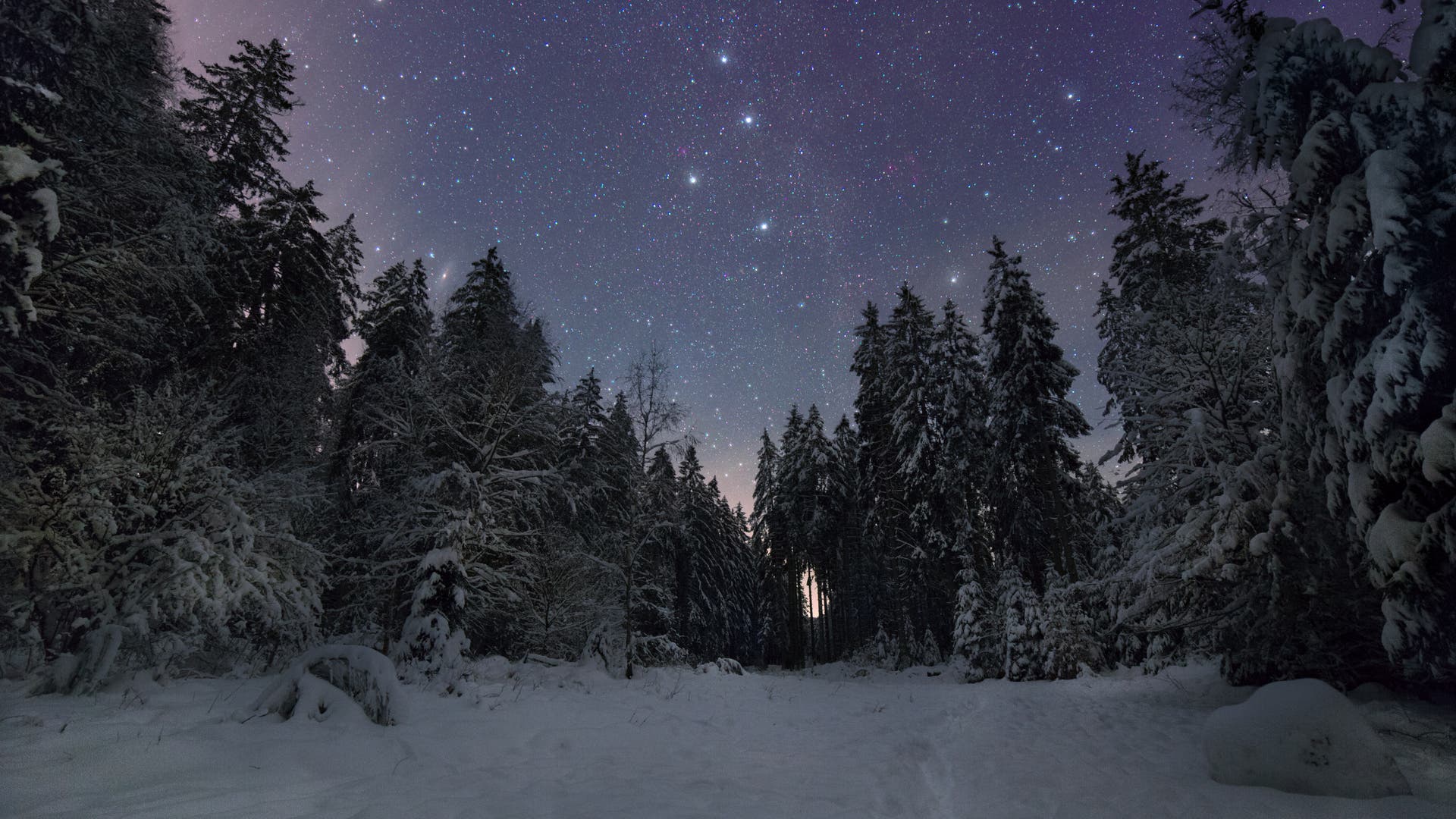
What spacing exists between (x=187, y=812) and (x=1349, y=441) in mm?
9982

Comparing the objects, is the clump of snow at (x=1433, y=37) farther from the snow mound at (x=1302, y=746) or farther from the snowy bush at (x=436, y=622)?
the snowy bush at (x=436, y=622)

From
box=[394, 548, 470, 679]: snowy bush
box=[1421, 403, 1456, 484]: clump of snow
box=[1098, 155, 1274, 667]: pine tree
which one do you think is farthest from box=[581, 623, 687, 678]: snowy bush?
box=[1421, 403, 1456, 484]: clump of snow

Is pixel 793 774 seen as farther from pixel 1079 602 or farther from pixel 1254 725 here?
pixel 1079 602

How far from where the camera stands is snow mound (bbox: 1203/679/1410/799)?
466 cm

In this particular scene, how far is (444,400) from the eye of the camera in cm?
1334

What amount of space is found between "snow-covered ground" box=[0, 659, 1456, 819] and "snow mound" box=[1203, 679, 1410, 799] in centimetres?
17

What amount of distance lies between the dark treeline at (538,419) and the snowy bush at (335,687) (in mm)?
1743

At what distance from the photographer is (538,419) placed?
1416 centimetres

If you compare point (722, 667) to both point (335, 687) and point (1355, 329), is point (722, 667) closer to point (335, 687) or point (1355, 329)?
point (335, 687)

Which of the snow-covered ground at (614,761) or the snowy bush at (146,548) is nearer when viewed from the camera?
the snow-covered ground at (614,761)

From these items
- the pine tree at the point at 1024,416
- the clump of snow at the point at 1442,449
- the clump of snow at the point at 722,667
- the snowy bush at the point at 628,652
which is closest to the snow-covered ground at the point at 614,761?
the clump of snow at the point at 1442,449

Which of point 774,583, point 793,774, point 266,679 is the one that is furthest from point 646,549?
point 793,774

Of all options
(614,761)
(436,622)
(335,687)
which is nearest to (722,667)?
(436,622)

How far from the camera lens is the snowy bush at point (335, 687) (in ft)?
18.4
